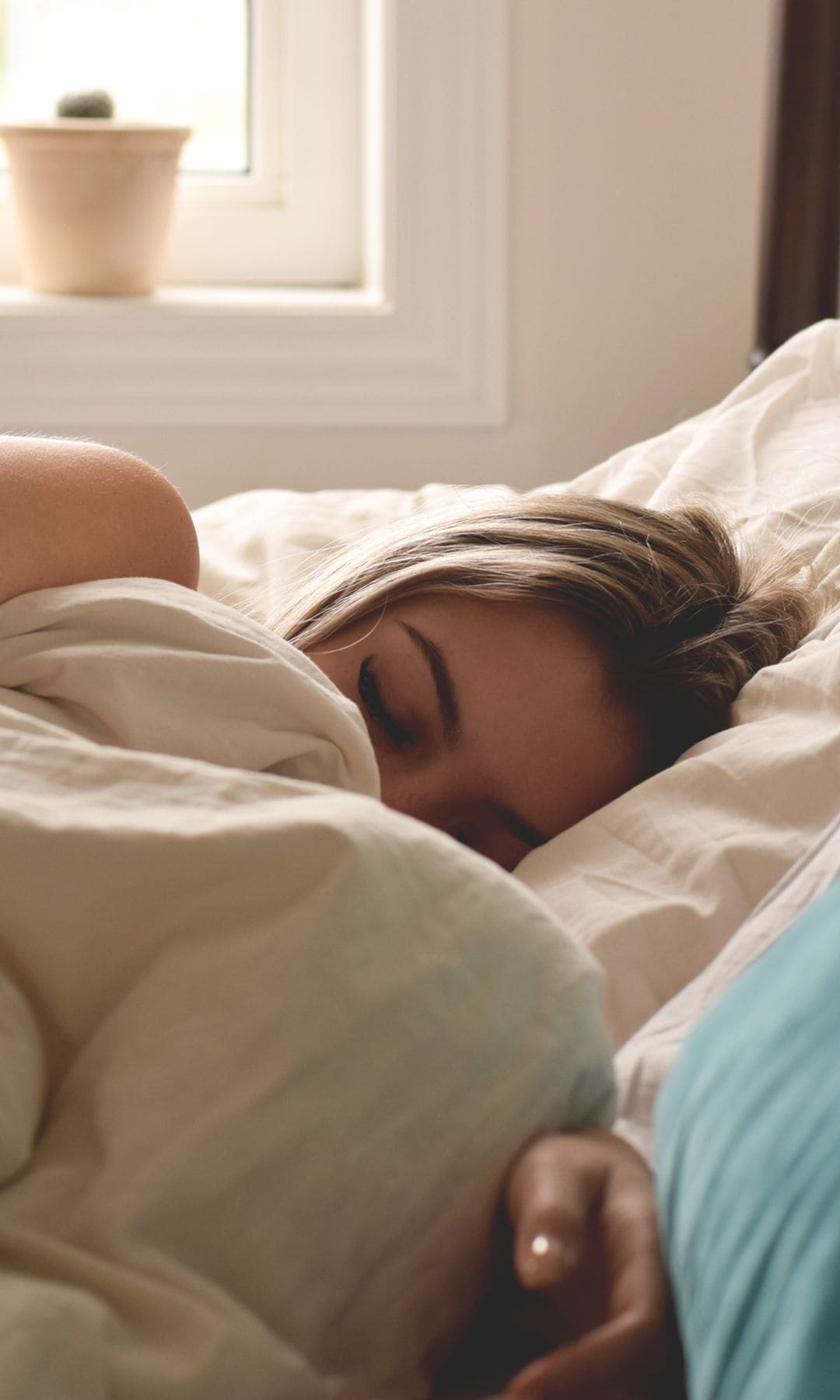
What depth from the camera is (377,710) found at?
0.80m

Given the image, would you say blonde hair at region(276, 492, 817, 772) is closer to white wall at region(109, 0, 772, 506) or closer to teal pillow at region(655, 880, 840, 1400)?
teal pillow at region(655, 880, 840, 1400)

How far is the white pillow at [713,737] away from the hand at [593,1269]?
0.19 metres

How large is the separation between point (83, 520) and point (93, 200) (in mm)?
1148

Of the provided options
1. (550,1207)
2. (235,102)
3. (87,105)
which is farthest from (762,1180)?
(235,102)

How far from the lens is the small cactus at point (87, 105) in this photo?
1.71m

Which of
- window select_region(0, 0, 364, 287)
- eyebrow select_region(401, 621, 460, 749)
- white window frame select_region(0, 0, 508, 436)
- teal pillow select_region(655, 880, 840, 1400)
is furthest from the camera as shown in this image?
window select_region(0, 0, 364, 287)

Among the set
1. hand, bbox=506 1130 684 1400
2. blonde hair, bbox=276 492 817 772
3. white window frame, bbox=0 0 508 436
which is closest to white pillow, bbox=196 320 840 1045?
blonde hair, bbox=276 492 817 772

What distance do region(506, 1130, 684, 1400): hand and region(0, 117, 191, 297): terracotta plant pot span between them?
150 centimetres

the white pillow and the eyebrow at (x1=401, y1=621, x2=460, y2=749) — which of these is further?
the eyebrow at (x1=401, y1=621, x2=460, y2=749)

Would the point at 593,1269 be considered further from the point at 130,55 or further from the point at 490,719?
the point at 130,55

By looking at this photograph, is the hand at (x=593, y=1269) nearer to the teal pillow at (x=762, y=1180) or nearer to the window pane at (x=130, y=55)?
the teal pillow at (x=762, y=1180)

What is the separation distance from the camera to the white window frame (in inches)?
65.4

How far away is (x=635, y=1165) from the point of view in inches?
16.1

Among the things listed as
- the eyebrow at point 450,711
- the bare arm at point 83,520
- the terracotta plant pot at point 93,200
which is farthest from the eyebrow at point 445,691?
the terracotta plant pot at point 93,200
